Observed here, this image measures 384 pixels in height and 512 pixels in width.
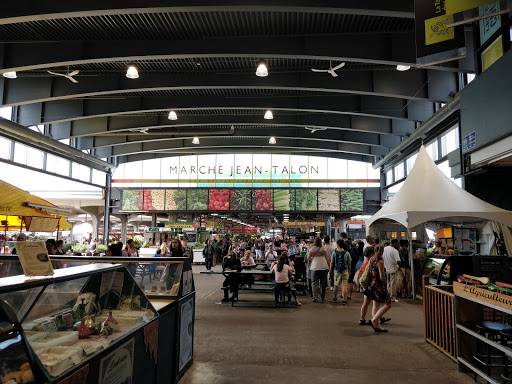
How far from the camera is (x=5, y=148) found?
16.9 m

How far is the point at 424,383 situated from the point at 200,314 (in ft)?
17.7

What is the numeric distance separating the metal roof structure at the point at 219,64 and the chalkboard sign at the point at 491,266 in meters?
5.14

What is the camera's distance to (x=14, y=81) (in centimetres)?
1415

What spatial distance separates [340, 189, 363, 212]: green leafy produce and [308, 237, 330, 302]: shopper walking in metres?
13.7

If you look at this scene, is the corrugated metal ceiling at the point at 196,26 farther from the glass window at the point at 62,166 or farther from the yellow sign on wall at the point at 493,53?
the glass window at the point at 62,166

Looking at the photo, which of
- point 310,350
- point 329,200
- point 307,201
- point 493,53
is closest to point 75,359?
point 310,350

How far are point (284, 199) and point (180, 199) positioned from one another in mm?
6672

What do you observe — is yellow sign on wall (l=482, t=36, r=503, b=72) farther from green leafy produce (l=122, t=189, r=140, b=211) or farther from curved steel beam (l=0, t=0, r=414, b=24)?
green leafy produce (l=122, t=189, r=140, b=211)

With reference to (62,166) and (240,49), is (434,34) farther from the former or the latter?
(62,166)

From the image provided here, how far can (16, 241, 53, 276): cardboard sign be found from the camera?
2967mm

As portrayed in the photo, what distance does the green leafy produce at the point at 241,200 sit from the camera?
25.0 meters

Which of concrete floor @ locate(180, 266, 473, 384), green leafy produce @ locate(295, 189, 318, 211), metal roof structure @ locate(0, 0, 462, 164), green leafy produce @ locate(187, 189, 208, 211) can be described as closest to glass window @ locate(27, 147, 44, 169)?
metal roof structure @ locate(0, 0, 462, 164)

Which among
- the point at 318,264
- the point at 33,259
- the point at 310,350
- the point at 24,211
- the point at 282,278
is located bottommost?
the point at 310,350

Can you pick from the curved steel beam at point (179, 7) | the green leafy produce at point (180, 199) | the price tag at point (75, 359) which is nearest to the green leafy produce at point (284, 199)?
the green leafy produce at point (180, 199)
